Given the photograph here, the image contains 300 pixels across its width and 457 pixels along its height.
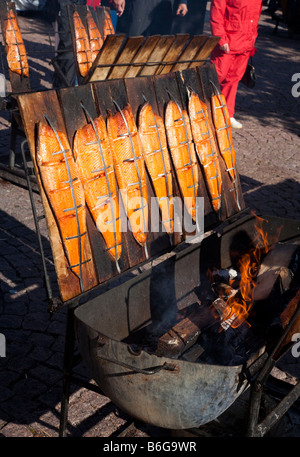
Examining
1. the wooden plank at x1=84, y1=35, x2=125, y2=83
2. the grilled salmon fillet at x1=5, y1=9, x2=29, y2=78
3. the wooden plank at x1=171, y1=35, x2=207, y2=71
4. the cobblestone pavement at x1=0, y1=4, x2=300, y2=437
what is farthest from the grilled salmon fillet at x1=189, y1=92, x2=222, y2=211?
the grilled salmon fillet at x1=5, y1=9, x2=29, y2=78

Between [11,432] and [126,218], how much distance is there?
158 centimetres

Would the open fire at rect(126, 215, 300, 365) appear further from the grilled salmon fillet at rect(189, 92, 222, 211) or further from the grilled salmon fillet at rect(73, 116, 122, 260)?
the grilled salmon fillet at rect(73, 116, 122, 260)

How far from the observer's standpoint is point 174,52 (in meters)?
3.46

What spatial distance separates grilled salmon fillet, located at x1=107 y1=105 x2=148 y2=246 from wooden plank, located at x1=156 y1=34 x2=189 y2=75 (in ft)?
1.60

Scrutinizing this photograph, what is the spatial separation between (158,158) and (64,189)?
78 cm

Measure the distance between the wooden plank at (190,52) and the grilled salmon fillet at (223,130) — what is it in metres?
0.35

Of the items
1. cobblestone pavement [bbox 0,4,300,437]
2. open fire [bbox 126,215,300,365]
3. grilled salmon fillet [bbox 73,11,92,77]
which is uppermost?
grilled salmon fillet [bbox 73,11,92,77]

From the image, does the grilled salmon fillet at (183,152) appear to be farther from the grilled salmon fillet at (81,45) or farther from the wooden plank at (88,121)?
the grilled salmon fillet at (81,45)

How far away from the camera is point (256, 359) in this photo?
9.26 feet

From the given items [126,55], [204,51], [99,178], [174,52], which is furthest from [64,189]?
[204,51]

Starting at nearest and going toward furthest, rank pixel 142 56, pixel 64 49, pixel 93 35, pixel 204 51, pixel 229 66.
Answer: pixel 142 56, pixel 204 51, pixel 93 35, pixel 229 66, pixel 64 49

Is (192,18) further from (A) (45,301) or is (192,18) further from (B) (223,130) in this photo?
(A) (45,301)

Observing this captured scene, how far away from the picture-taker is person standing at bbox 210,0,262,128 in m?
7.93

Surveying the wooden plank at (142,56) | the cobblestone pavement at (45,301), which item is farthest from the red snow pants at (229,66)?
the wooden plank at (142,56)
